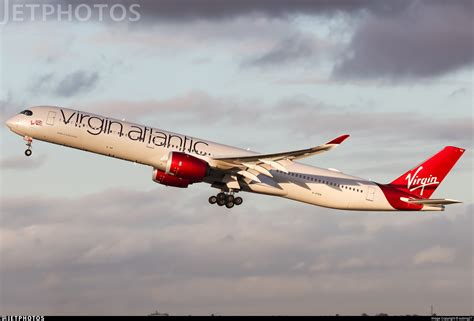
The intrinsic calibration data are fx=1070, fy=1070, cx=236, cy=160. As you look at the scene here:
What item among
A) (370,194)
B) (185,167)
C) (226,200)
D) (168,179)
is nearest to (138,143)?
(185,167)

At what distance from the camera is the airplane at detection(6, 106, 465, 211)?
71.9 meters

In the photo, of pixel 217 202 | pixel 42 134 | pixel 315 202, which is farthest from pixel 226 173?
pixel 42 134

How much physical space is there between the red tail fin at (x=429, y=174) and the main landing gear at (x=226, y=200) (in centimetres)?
1286

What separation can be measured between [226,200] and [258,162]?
4.12m

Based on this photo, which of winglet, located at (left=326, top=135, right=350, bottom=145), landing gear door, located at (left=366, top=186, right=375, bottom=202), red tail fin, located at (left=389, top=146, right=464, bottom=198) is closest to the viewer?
winglet, located at (left=326, top=135, right=350, bottom=145)

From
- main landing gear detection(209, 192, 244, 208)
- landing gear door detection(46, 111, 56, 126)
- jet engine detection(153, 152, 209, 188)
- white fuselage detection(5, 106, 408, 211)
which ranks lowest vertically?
main landing gear detection(209, 192, 244, 208)

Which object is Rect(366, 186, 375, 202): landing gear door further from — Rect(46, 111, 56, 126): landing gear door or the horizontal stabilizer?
Rect(46, 111, 56, 126): landing gear door

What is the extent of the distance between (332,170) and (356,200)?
2835 mm

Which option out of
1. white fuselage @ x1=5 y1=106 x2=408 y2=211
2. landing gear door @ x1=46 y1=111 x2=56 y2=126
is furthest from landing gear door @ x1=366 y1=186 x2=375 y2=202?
landing gear door @ x1=46 y1=111 x2=56 y2=126

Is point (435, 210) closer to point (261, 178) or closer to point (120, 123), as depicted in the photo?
point (261, 178)

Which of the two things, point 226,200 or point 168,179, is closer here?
point 168,179

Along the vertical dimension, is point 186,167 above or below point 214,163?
below

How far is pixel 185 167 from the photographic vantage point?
71500 mm

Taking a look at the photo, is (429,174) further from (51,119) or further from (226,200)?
(51,119)
